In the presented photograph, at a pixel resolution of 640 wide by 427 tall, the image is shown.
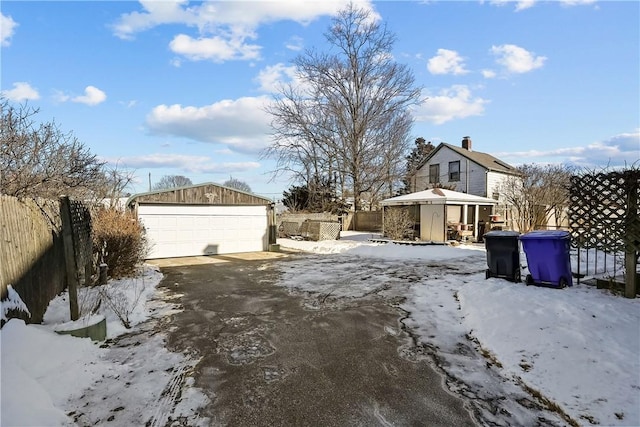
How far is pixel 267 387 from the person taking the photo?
3.24 meters

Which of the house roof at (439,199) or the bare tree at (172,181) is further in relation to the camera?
the bare tree at (172,181)

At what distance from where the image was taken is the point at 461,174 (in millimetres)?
25672

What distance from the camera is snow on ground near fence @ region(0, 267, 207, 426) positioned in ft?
8.59

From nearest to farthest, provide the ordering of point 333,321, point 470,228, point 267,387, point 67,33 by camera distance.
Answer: point 267,387
point 333,321
point 67,33
point 470,228

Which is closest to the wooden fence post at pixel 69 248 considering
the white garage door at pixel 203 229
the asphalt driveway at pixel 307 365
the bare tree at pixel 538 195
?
the asphalt driveway at pixel 307 365

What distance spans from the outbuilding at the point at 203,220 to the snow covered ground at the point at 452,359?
254 inches

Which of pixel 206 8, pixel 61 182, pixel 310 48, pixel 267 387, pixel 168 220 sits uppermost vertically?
pixel 310 48

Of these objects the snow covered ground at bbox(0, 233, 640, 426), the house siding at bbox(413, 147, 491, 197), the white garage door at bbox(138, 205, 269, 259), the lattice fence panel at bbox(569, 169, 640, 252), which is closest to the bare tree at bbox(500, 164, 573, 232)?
the house siding at bbox(413, 147, 491, 197)

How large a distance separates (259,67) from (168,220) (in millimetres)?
6296

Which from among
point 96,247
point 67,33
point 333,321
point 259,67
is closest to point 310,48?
point 259,67

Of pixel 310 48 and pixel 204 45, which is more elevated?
pixel 310 48

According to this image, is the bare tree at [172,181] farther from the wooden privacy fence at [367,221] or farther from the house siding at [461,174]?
the house siding at [461,174]

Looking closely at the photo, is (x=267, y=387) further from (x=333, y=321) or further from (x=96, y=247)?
(x=96, y=247)

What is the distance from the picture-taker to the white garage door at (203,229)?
1243 cm
